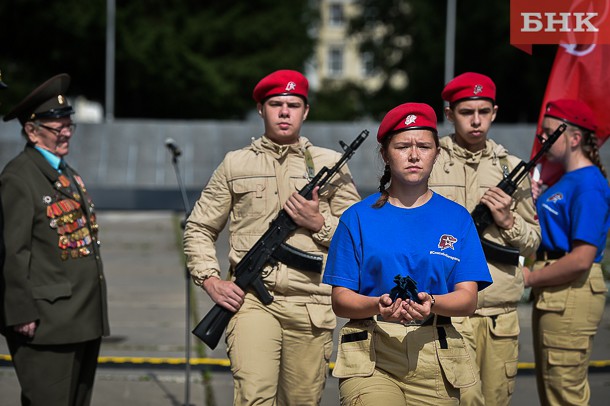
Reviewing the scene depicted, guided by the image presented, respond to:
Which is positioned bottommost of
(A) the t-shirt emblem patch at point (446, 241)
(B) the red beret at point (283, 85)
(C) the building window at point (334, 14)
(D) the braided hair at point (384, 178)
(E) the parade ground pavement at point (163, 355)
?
(E) the parade ground pavement at point (163, 355)

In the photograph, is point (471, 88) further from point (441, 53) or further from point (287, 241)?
point (441, 53)

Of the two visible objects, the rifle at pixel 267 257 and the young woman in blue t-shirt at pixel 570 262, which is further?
the young woman in blue t-shirt at pixel 570 262

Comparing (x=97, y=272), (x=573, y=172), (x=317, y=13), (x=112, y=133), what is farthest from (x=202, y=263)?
(x=317, y=13)

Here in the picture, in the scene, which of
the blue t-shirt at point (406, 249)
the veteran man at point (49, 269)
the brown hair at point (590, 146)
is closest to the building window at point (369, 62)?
the brown hair at point (590, 146)

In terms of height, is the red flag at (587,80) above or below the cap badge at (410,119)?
above

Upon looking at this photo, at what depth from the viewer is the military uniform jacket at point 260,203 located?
5160 mm

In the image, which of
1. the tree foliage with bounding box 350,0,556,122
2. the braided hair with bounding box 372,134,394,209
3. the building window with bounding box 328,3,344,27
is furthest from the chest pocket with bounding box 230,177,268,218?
the building window with bounding box 328,3,344,27

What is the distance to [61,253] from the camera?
5098 millimetres

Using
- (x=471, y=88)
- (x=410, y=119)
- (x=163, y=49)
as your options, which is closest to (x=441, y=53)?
(x=163, y=49)

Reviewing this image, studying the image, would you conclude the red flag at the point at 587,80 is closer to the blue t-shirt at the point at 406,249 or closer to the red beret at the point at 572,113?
the red beret at the point at 572,113

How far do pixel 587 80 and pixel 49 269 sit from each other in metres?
3.44

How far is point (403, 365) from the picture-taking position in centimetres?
379

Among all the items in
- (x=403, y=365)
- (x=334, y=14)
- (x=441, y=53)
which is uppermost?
(x=334, y=14)

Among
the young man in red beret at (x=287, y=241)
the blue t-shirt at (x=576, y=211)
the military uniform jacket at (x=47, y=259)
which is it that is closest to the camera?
the military uniform jacket at (x=47, y=259)
